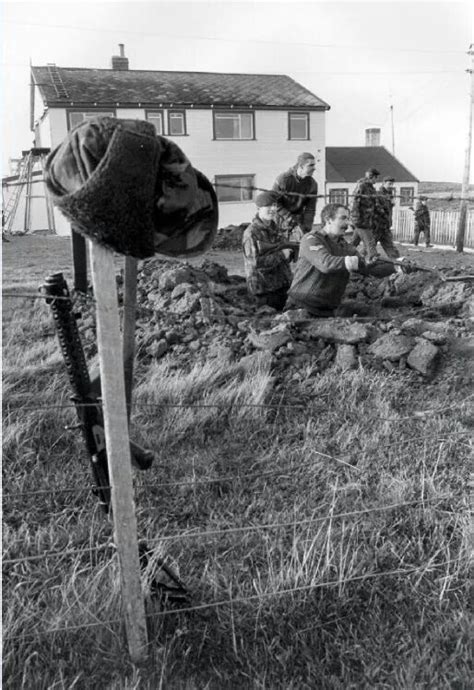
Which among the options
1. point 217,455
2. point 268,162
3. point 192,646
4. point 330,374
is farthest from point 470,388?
point 268,162

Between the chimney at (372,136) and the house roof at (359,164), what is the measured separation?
2350mm

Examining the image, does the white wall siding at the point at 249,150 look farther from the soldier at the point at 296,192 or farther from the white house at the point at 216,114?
the soldier at the point at 296,192

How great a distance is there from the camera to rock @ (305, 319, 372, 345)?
586cm

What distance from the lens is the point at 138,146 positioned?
6.81 ft

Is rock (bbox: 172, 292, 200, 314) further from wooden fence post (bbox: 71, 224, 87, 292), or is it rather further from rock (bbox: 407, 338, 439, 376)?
wooden fence post (bbox: 71, 224, 87, 292)

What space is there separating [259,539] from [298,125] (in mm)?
27664

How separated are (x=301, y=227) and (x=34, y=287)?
3.89 metres

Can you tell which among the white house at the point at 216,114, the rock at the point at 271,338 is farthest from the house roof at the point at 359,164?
the rock at the point at 271,338

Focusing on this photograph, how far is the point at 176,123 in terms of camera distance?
27.1 m

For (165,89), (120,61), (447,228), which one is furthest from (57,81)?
(447,228)

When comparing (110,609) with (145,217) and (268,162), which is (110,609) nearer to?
(145,217)

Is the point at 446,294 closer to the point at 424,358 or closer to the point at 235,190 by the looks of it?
the point at 424,358

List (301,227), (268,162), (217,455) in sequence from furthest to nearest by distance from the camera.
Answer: (268,162) → (301,227) → (217,455)

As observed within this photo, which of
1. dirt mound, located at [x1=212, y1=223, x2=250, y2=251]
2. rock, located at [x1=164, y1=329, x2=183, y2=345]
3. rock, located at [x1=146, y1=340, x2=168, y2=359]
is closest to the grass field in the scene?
rock, located at [x1=146, y1=340, x2=168, y2=359]
